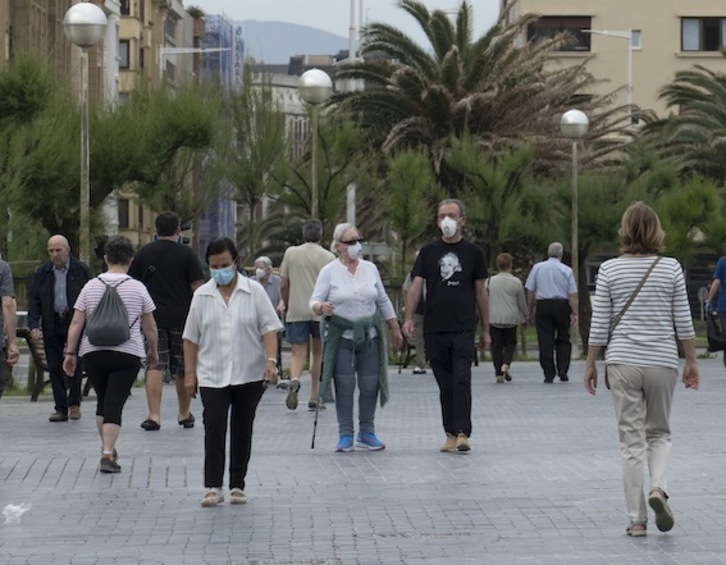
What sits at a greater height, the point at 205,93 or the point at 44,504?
the point at 205,93

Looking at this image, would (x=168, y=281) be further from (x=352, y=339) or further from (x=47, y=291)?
(x=352, y=339)

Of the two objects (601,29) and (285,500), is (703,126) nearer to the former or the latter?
(601,29)

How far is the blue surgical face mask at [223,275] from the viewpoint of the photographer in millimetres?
12664

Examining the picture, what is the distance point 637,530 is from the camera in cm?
1083

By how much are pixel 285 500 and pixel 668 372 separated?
275 cm

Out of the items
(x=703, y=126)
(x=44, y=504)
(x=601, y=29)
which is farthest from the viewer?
(x=601, y=29)

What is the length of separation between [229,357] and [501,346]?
15.9m

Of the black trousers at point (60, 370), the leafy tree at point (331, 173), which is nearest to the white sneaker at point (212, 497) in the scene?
the black trousers at point (60, 370)

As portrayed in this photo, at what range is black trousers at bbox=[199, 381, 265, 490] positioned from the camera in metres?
12.5

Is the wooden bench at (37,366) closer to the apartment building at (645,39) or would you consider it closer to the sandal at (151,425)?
the sandal at (151,425)

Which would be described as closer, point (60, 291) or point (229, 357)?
point (229, 357)

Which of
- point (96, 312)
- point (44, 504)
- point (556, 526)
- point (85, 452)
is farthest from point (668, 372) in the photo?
point (85, 452)

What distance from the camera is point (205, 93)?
46844 mm

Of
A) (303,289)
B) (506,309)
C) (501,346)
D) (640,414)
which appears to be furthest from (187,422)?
(506,309)
